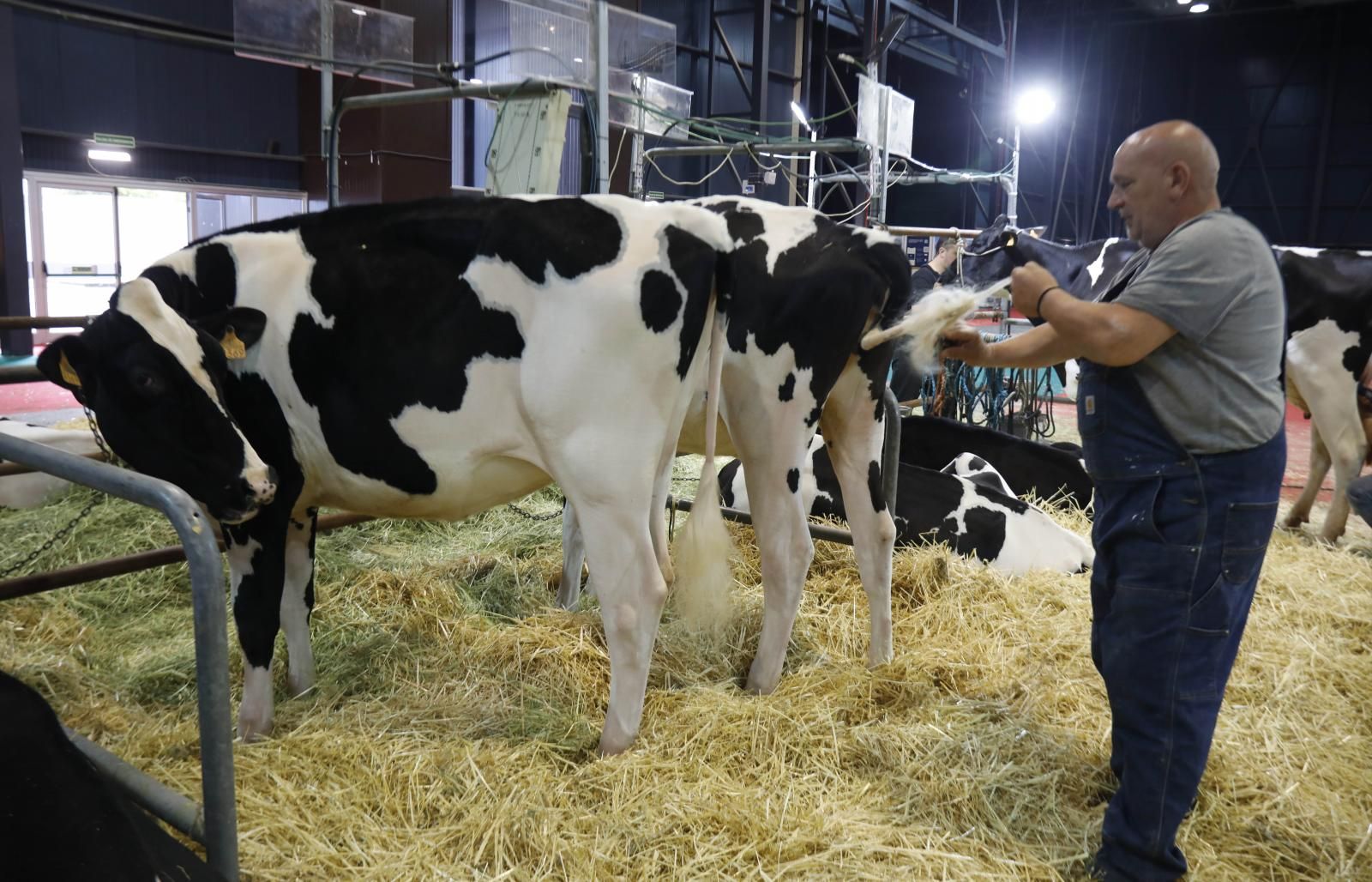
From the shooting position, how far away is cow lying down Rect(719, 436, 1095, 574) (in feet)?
15.1

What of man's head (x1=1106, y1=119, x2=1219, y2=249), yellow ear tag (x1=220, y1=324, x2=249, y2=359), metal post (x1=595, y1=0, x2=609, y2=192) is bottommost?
yellow ear tag (x1=220, y1=324, x2=249, y2=359)

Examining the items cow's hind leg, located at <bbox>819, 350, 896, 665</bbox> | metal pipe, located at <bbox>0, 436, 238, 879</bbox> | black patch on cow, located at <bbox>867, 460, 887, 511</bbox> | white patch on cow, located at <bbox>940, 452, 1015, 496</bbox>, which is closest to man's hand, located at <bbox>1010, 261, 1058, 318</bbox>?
cow's hind leg, located at <bbox>819, 350, 896, 665</bbox>

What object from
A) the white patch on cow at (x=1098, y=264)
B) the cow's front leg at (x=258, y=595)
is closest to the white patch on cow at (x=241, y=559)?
the cow's front leg at (x=258, y=595)

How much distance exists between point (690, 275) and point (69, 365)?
1665 millimetres

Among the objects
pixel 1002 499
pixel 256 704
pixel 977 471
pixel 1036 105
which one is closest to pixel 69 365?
pixel 256 704

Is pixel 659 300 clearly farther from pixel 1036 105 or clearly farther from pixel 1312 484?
pixel 1036 105

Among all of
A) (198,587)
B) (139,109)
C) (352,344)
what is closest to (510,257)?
(352,344)

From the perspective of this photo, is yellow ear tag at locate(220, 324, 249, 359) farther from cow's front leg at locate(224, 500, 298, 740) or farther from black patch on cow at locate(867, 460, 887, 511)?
black patch on cow at locate(867, 460, 887, 511)

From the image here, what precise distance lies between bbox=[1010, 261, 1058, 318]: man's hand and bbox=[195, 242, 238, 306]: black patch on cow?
2.15 metres

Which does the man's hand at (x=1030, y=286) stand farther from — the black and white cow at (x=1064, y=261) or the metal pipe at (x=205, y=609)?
the black and white cow at (x=1064, y=261)

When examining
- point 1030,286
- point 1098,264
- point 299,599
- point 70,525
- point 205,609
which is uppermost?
point 1098,264

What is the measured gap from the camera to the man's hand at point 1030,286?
2.39 metres

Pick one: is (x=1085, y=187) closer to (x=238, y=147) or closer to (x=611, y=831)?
(x=238, y=147)

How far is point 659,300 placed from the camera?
2652 mm
